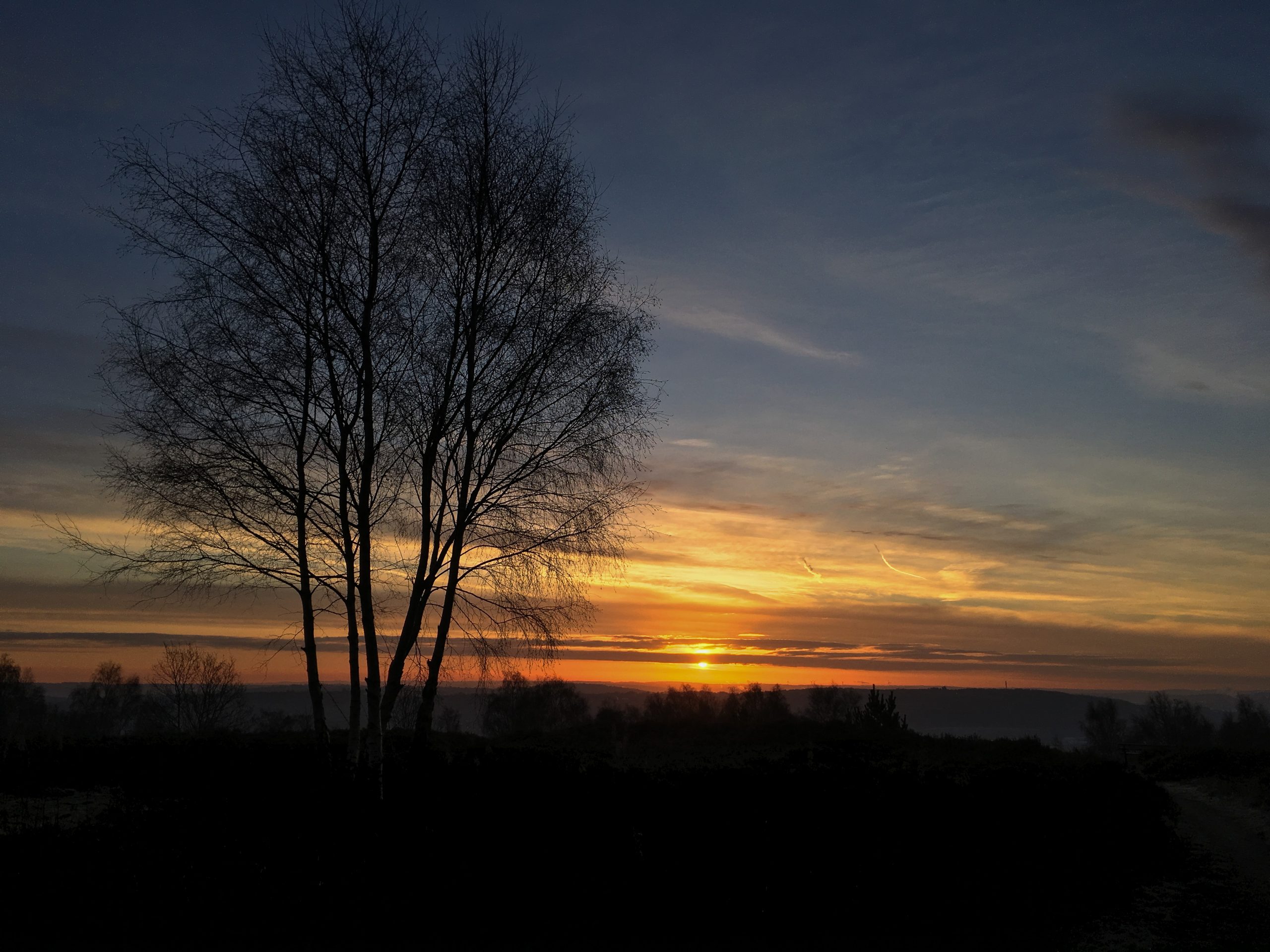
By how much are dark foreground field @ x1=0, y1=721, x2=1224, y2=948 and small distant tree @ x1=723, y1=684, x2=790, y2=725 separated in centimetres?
2886

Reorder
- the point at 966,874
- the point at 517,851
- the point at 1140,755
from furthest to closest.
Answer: the point at 1140,755
the point at 966,874
the point at 517,851

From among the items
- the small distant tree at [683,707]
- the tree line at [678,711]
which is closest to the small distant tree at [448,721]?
the tree line at [678,711]

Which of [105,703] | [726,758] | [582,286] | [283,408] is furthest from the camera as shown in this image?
[105,703]

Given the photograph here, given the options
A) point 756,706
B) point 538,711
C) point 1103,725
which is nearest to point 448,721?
point 538,711

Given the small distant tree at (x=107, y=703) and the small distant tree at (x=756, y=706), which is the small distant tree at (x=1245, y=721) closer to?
the small distant tree at (x=756, y=706)

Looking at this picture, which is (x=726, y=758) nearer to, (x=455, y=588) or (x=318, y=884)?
(x=455, y=588)

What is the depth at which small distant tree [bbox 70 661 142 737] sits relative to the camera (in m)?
72.6

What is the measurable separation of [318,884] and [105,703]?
307 feet

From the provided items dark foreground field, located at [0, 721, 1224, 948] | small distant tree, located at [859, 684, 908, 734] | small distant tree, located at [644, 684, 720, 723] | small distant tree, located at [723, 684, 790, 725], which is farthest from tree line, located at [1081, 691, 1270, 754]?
dark foreground field, located at [0, 721, 1224, 948]

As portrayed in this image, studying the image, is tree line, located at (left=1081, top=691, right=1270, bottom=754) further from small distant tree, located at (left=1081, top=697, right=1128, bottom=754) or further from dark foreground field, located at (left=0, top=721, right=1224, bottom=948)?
dark foreground field, located at (left=0, top=721, right=1224, bottom=948)

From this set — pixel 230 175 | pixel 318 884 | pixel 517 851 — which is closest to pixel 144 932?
pixel 318 884

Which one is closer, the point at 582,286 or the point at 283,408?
the point at 283,408

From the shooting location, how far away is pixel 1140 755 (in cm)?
3750

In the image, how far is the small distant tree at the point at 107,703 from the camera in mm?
72581
